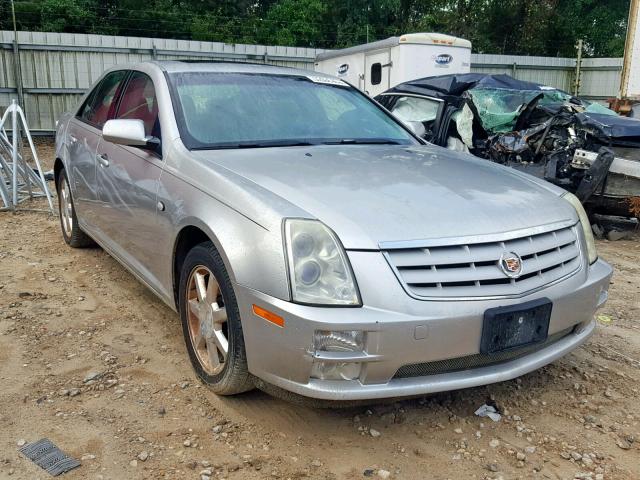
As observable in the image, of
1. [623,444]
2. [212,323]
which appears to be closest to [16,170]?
[212,323]

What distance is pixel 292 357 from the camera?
2357mm

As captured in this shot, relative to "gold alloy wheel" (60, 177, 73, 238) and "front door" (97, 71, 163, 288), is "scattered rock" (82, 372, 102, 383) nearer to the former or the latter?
"front door" (97, 71, 163, 288)

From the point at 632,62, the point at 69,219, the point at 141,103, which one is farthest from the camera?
the point at 632,62

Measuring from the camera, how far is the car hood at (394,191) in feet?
8.14

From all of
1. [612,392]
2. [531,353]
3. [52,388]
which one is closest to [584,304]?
[531,353]

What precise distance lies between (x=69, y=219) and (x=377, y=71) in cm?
889

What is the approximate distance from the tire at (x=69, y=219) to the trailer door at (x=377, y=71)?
817cm

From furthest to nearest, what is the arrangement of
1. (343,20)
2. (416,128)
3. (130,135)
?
(343,20) → (416,128) → (130,135)

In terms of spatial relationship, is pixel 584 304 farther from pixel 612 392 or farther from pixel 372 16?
pixel 372 16

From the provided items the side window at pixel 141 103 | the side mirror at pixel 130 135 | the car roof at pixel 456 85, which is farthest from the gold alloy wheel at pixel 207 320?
the car roof at pixel 456 85

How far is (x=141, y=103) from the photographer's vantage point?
390 cm

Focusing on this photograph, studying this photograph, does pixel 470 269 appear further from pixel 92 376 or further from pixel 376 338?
pixel 92 376

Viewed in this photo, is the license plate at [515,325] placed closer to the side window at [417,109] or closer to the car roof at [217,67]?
the car roof at [217,67]

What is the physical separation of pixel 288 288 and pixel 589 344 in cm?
217
